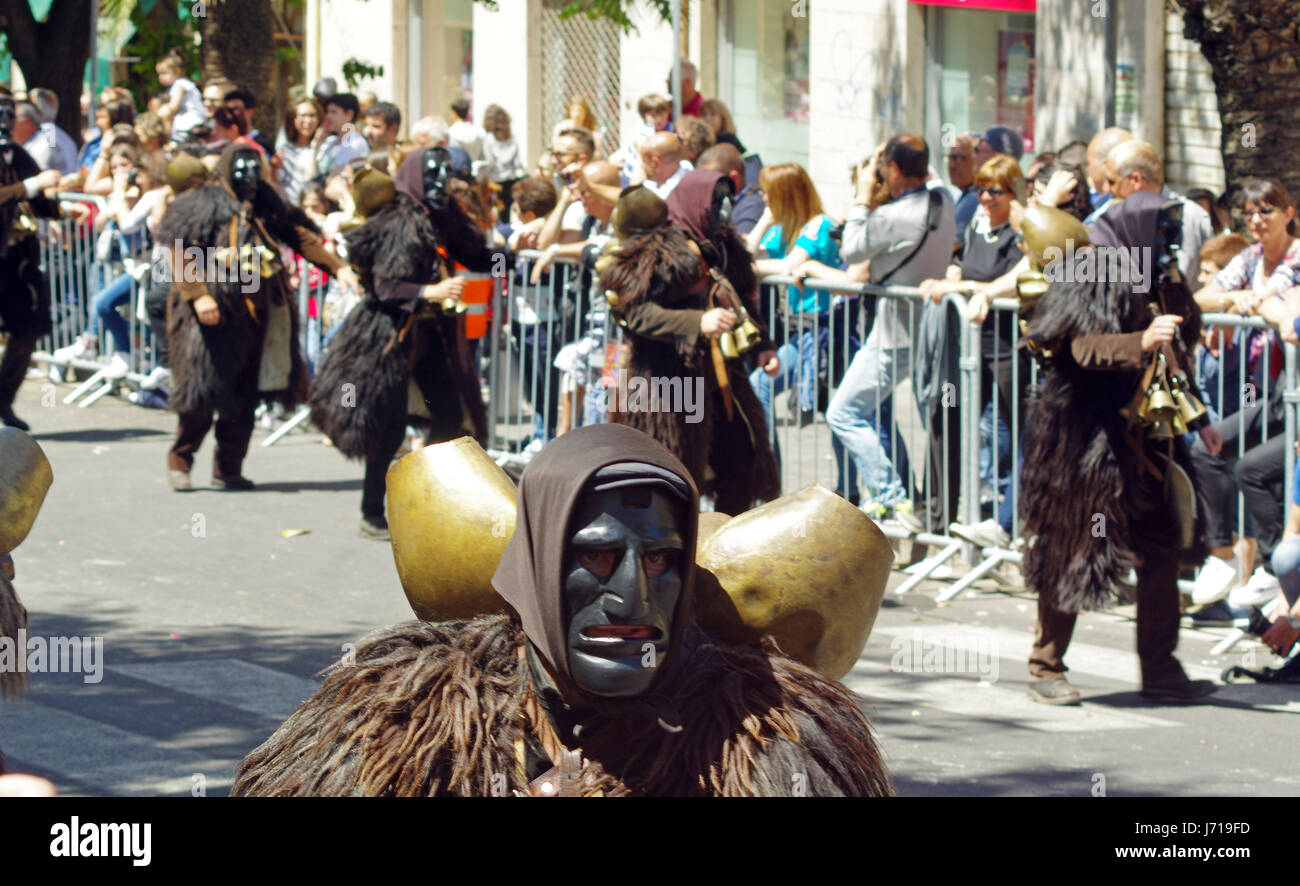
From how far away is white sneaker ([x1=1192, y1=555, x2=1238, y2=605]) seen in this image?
8.32m

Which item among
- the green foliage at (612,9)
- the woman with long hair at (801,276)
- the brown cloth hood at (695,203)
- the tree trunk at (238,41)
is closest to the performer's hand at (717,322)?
the brown cloth hood at (695,203)

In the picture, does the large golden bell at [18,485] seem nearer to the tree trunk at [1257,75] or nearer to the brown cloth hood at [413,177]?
the brown cloth hood at [413,177]

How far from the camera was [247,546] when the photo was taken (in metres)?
9.84

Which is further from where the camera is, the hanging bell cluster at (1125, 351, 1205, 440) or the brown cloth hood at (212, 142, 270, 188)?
the brown cloth hood at (212, 142, 270, 188)

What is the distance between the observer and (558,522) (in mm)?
2879

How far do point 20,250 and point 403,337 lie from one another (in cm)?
376

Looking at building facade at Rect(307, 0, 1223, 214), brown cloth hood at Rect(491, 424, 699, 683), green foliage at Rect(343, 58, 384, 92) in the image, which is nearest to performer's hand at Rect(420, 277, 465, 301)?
building facade at Rect(307, 0, 1223, 214)

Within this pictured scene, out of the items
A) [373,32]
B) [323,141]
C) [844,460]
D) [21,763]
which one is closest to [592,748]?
[21,763]

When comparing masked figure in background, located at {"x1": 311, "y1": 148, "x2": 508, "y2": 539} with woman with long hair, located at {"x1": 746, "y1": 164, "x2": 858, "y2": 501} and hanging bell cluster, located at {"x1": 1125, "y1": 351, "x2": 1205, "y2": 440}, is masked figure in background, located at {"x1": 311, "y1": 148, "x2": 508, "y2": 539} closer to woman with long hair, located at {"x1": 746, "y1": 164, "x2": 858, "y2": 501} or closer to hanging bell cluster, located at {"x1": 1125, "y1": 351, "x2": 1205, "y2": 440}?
woman with long hair, located at {"x1": 746, "y1": 164, "x2": 858, "y2": 501}

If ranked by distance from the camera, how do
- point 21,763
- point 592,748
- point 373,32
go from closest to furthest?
1. point 592,748
2. point 21,763
3. point 373,32

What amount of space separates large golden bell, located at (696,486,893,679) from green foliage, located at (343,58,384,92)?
74.3ft

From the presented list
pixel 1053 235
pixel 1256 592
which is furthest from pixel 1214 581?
pixel 1053 235

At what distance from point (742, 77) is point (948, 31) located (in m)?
3.15
